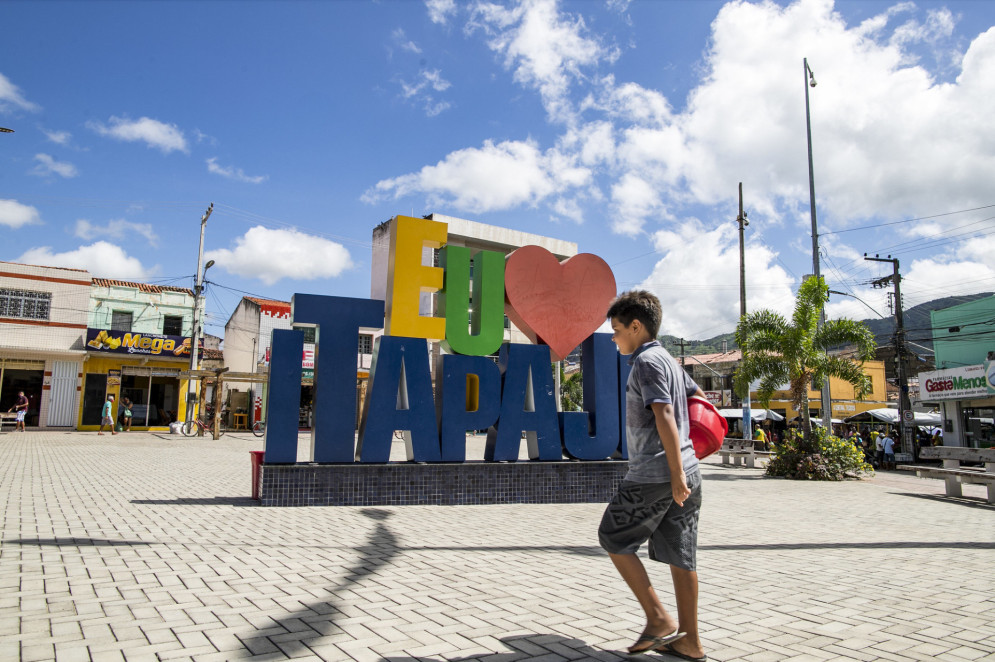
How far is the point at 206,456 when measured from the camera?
51.3 ft

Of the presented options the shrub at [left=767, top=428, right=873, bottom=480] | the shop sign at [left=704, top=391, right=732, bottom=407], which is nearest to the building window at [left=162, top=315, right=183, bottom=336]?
the shrub at [left=767, top=428, right=873, bottom=480]

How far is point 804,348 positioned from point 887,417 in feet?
53.1

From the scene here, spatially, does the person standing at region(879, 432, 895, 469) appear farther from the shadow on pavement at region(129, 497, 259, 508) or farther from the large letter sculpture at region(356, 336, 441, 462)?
the shadow on pavement at region(129, 497, 259, 508)

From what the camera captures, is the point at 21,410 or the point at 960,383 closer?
the point at 21,410

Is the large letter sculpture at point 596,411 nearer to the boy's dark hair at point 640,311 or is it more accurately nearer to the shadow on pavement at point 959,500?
the boy's dark hair at point 640,311

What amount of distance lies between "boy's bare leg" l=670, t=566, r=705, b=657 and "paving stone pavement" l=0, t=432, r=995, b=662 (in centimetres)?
16

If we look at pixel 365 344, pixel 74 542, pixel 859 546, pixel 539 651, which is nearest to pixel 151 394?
pixel 365 344

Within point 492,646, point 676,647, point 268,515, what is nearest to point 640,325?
point 676,647

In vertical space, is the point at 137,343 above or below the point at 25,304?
below

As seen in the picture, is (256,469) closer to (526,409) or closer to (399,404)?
(399,404)

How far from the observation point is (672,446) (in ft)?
9.67

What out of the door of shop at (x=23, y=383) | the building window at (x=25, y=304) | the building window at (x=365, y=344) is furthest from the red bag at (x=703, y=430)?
the building window at (x=365, y=344)

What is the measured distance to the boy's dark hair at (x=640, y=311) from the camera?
3420 mm

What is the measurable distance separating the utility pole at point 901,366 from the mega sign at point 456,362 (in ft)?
69.3
